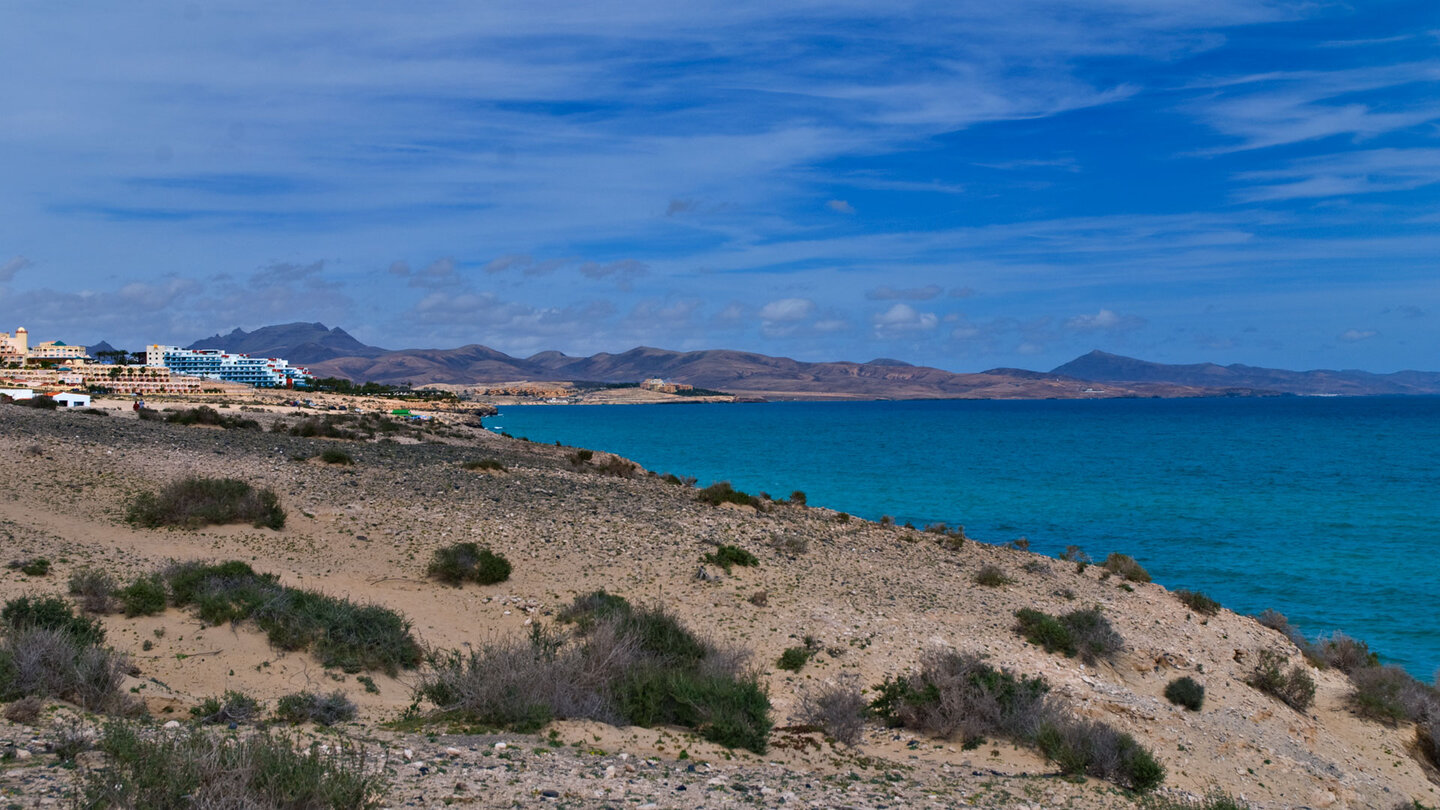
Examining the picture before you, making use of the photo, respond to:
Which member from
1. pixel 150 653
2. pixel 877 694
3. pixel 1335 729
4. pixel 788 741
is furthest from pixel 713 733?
pixel 1335 729

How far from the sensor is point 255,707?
906 centimetres

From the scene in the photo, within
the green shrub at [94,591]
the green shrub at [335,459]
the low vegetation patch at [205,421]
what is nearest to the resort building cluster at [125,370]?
the low vegetation patch at [205,421]

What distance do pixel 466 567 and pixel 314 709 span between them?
669 centimetres

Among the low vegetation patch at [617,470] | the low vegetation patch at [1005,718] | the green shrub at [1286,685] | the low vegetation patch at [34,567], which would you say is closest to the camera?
the low vegetation patch at [1005,718]

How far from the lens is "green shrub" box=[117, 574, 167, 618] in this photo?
1208 cm

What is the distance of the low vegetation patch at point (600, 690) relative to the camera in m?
9.38

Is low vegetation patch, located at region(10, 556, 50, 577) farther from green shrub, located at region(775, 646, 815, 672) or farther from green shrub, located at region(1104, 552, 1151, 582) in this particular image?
green shrub, located at region(1104, 552, 1151, 582)

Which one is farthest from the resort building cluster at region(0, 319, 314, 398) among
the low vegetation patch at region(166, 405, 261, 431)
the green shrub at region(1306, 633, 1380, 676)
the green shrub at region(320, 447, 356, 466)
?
the green shrub at region(1306, 633, 1380, 676)

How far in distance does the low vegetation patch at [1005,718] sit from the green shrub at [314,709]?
6454 mm

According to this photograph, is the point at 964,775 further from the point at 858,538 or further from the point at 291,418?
the point at 291,418

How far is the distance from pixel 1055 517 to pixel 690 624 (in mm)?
26771

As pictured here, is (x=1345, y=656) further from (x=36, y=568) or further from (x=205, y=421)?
(x=205, y=421)

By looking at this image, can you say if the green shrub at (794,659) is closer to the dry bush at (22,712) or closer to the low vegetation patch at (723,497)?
the dry bush at (22,712)

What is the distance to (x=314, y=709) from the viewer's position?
29.7 feet
